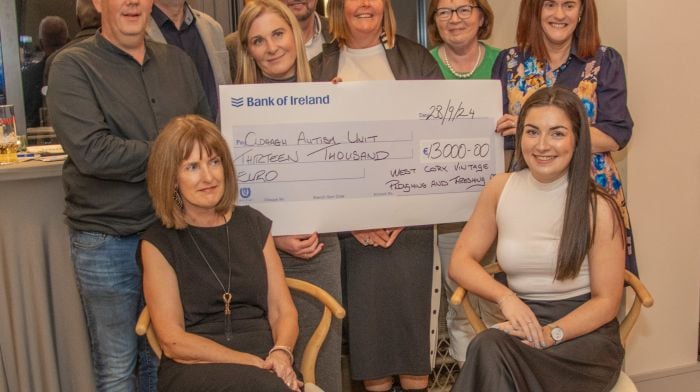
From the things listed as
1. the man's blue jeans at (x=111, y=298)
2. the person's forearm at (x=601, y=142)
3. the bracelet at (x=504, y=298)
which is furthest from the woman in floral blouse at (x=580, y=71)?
the man's blue jeans at (x=111, y=298)

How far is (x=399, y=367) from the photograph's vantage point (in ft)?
9.45

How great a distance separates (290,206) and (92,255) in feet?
2.23

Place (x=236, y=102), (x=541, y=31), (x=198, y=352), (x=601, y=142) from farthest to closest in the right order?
1. (x=541, y=31)
2. (x=601, y=142)
3. (x=236, y=102)
4. (x=198, y=352)

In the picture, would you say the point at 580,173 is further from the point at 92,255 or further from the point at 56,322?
the point at 56,322

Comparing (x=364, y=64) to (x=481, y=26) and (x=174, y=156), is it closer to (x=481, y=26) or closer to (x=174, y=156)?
(x=481, y=26)

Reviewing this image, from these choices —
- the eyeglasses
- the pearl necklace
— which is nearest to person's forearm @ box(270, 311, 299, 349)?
the pearl necklace

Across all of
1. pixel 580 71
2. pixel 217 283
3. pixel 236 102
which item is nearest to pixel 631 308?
pixel 580 71

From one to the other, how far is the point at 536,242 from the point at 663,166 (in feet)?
3.78

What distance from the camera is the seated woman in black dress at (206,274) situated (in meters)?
2.13

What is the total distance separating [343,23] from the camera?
276 centimetres

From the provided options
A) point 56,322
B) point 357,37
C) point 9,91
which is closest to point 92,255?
point 56,322

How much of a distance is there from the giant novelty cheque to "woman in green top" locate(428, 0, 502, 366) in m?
0.21

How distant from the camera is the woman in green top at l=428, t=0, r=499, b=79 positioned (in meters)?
2.83

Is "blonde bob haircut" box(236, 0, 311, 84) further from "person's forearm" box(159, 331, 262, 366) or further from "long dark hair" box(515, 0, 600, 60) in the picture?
"person's forearm" box(159, 331, 262, 366)
